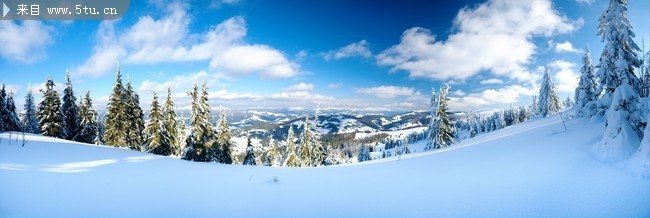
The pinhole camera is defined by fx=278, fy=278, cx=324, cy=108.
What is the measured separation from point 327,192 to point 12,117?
2010 inches

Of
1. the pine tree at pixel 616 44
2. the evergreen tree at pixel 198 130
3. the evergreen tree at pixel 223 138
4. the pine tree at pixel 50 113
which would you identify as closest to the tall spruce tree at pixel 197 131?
the evergreen tree at pixel 198 130

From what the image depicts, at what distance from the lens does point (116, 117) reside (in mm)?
31453

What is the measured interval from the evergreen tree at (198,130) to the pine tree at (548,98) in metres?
58.4

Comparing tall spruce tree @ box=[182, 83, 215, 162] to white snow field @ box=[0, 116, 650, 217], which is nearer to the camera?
white snow field @ box=[0, 116, 650, 217]

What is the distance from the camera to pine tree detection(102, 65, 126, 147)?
3123cm

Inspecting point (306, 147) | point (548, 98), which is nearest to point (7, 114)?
point (306, 147)

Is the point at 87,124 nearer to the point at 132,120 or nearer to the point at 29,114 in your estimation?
the point at 132,120

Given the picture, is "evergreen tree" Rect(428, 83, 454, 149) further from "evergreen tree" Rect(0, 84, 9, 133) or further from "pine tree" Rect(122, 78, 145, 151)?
"evergreen tree" Rect(0, 84, 9, 133)

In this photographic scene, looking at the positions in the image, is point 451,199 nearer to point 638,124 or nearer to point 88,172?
point 638,124

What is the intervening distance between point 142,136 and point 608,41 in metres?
43.1

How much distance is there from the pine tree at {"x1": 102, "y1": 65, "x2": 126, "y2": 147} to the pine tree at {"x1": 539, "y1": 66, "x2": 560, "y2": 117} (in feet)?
221

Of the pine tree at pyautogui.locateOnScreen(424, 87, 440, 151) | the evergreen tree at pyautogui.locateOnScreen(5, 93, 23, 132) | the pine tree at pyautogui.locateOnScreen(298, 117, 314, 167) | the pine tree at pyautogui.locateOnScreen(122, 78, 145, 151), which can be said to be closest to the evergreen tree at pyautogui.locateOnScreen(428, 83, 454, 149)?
the pine tree at pyautogui.locateOnScreen(424, 87, 440, 151)

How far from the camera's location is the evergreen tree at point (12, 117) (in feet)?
118

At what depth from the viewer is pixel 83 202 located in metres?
5.09
